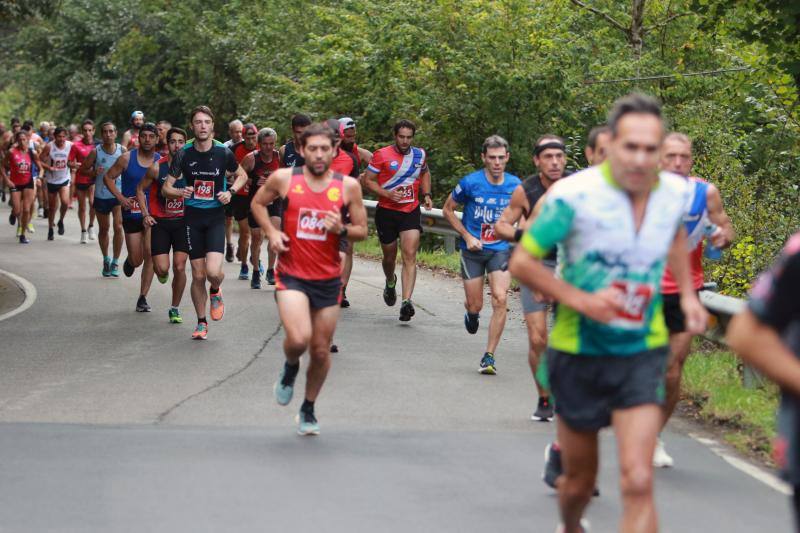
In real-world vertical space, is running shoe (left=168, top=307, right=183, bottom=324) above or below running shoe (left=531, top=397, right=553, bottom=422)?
below

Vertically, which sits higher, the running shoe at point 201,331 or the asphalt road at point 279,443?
the asphalt road at point 279,443

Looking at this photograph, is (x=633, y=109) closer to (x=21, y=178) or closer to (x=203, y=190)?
(x=203, y=190)

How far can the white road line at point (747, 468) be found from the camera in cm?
727

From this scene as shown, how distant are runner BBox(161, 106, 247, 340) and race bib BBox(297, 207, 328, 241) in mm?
4136

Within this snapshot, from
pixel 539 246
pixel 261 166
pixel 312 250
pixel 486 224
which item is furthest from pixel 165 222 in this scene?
pixel 539 246

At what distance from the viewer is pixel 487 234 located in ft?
37.1

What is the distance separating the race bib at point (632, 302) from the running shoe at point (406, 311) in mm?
8712

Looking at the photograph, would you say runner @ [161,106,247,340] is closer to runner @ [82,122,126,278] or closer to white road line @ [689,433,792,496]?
runner @ [82,122,126,278]

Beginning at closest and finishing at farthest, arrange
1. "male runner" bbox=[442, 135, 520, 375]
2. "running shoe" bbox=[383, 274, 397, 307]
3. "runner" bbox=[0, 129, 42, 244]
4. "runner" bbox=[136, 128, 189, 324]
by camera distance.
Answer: "male runner" bbox=[442, 135, 520, 375] → "runner" bbox=[136, 128, 189, 324] → "running shoe" bbox=[383, 274, 397, 307] → "runner" bbox=[0, 129, 42, 244]

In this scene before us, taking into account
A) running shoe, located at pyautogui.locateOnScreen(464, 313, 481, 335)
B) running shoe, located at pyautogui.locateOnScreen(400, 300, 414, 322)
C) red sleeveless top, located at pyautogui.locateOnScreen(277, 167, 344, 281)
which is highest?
red sleeveless top, located at pyautogui.locateOnScreen(277, 167, 344, 281)

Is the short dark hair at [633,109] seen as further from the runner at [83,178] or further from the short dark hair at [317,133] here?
the runner at [83,178]

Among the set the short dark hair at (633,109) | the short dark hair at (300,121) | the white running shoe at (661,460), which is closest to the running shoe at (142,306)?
the short dark hair at (300,121)

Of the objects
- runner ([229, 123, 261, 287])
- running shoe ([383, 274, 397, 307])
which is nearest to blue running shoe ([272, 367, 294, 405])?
running shoe ([383, 274, 397, 307])

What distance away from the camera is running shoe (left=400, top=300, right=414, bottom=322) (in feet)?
45.3
